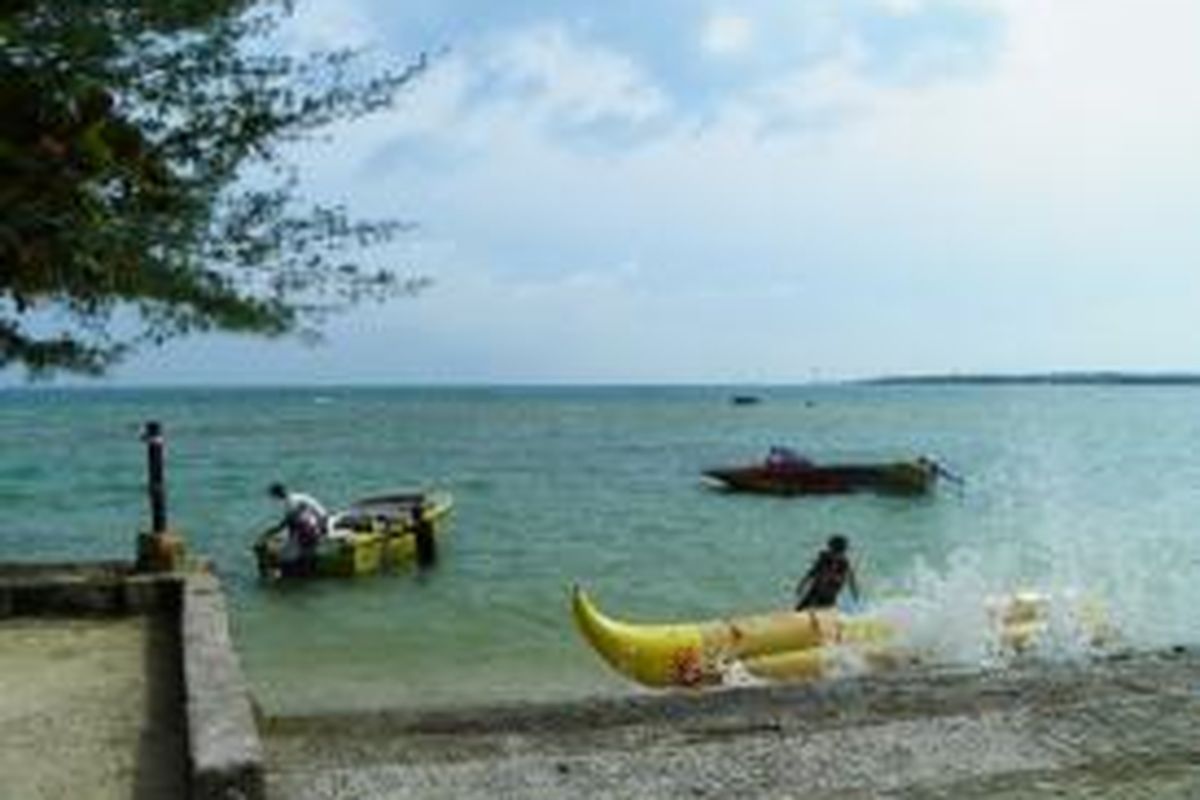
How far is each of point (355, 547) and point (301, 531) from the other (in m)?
1.04

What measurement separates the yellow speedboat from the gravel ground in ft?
64.3

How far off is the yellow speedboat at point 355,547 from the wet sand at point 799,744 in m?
18.9

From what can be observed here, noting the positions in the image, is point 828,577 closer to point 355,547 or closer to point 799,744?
point 799,744

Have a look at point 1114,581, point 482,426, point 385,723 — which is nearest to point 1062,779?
point 385,723

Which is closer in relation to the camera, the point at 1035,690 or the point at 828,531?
the point at 1035,690

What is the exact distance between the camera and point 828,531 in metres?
46.0

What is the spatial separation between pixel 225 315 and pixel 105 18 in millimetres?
2125

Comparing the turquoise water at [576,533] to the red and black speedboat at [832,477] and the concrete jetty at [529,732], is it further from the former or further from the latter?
the concrete jetty at [529,732]

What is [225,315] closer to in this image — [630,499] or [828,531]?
[828,531]

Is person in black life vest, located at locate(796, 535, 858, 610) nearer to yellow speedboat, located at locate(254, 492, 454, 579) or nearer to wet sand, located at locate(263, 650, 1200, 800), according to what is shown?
wet sand, located at locate(263, 650, 1200, 800)

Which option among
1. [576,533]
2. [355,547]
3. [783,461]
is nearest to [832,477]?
[783,461]

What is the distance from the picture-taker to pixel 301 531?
32.3m

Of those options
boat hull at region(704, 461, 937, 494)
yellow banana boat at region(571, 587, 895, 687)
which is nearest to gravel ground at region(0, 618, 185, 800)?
yellow banana boat at region(571, 587, 895, 687)

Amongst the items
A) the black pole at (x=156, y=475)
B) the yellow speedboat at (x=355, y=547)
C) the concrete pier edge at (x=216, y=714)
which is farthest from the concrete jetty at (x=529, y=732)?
the yellow speedboat at (x=355, y=547)
